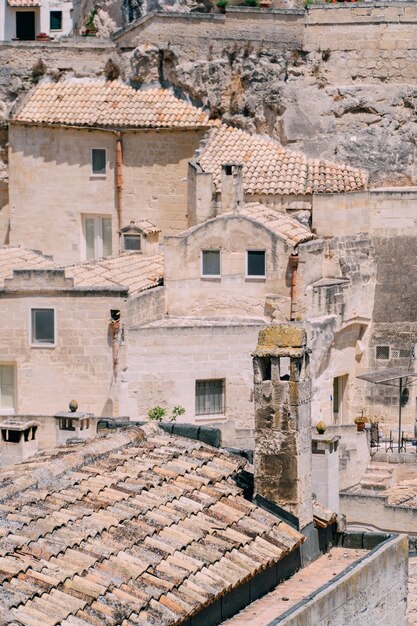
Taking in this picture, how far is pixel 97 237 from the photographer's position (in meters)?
67.6

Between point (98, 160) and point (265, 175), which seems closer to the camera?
point (265, 175)

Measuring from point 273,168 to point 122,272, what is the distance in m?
6.52

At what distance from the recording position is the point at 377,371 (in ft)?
205

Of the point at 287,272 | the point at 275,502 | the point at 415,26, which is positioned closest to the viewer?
the point at 275,502

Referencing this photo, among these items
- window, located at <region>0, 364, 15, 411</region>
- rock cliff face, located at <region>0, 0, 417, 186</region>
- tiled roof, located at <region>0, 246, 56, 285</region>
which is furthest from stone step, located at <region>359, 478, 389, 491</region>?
rock cliff face, located at <region>0, 0, 417, 186</region>

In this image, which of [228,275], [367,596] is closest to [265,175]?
[228,275]

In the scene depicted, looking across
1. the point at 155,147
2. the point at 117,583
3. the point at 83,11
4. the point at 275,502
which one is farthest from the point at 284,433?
the point at 83,11

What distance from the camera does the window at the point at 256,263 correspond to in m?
59.8

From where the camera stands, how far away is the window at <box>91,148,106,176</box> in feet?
220

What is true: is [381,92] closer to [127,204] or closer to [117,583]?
[127,204]

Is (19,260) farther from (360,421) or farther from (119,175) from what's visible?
(360,421)

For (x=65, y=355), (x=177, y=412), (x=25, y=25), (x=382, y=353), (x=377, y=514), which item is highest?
(x=25, y=25)

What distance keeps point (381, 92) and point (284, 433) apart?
103ft

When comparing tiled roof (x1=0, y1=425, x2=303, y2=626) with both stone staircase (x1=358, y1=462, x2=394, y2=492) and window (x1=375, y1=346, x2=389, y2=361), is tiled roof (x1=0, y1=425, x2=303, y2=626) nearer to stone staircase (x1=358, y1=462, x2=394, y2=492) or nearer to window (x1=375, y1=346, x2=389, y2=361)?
stone staircase (x1=358, y1=462, x2=394, y2=492)
